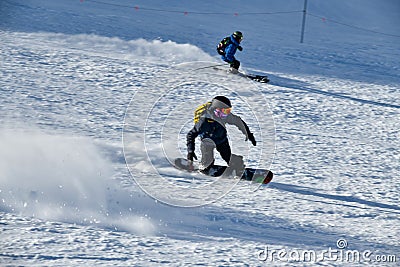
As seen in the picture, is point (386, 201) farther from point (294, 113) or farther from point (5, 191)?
point (5, 191)

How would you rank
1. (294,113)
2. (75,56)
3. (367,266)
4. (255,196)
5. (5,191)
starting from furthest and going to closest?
1. (75,56)
2. (294,113)
3. (255,196)
4. (5,191)
5. (367,266)

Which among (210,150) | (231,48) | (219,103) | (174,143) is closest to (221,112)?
(219,103)

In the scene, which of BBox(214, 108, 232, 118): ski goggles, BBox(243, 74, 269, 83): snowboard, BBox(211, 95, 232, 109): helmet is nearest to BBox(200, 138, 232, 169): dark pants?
BBox(214, 108, 232, 118): ski goggles

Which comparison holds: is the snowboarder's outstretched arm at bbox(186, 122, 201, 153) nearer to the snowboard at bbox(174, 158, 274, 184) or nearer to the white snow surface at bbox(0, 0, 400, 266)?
the snowboard at bbox(174, 158, 274, 184)

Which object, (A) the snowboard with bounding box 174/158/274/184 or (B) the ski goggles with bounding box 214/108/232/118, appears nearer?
(B) the ski goggles with bounding box 214/108/232/118

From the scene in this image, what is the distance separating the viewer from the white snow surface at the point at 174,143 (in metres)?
7.11

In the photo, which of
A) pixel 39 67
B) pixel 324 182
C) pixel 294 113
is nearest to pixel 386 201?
pixel 324 182

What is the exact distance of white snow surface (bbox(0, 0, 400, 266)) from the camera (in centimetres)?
711

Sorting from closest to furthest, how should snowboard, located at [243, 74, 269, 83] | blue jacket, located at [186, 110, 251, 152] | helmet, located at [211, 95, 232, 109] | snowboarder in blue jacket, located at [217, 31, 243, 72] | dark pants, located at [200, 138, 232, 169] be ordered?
helmet, located at [211, 95, 232, 109]
blue jacket, located at [186, 110, 251, 152]
dark pants, located at [200, 138, 232, 169]
snowboarder in blue jacket, located at [217, 31, 243, 72]
snowboard, located at [243, 74, 269, 83]

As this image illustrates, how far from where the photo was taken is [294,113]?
1370cm

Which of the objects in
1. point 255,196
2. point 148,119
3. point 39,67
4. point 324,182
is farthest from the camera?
point 39,67

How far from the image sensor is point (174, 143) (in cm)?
1112

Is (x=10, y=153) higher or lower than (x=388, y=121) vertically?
lower

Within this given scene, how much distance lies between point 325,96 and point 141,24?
346 inches
